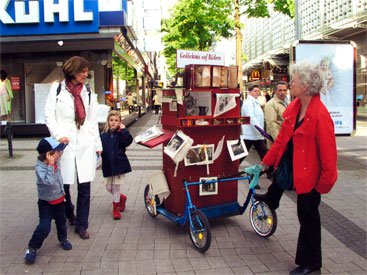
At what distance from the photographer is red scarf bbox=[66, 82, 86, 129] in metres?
4.31

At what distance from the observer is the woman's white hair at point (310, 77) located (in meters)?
3.52

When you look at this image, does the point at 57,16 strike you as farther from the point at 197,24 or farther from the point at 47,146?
the point at 197,24

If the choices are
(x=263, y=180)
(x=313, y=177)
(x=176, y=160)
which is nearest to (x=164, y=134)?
(x=176, y=160)

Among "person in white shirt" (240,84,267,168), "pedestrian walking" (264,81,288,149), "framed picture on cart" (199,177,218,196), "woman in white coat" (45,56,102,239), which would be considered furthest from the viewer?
"person in white shirt" (240,84,267,168)

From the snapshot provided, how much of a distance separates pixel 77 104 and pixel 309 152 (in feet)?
7.77

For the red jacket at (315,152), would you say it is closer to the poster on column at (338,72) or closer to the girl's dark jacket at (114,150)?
the girl's dark jacket at (114,150)

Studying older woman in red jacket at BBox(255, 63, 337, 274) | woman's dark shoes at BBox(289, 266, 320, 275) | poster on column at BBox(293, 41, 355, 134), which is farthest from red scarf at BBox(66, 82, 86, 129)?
poster on column at BBox(293, 41, 355, 134)

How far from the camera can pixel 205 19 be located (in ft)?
74.4

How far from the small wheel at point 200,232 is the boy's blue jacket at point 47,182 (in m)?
1.33

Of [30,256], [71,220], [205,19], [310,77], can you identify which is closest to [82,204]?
[71,220]

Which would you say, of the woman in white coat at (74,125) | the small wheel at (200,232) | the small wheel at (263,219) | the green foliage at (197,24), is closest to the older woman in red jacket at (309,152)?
the small wheel at (263,219)

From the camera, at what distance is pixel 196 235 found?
4.12m

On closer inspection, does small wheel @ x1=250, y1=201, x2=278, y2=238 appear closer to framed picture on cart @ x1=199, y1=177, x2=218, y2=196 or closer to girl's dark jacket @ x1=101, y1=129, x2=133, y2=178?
framed picture on cart @ x1=199, y1=177, x2=218, y2=196

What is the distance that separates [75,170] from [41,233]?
76 cm
